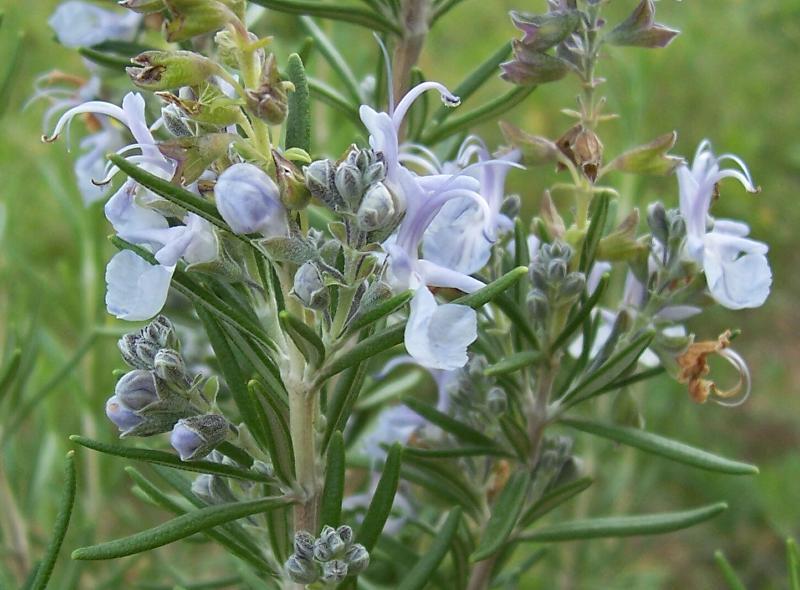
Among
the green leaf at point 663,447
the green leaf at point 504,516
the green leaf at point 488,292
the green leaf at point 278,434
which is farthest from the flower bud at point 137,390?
the green leaf at point 663,447

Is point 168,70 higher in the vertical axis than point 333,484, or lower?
higher

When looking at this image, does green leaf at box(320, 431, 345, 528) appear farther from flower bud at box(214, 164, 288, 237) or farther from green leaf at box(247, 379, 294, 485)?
flower bud at box(214, 164, 288, 237)

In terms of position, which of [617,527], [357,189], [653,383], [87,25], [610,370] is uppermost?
[87,25]

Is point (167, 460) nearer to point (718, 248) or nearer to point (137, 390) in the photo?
point (137, 390)

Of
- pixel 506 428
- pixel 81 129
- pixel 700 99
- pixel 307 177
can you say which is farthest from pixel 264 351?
pixel 700 99

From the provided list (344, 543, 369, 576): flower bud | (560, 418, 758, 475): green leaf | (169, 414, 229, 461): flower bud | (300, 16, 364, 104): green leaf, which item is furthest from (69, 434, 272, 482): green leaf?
(300, 16, 364, 104): green leaf

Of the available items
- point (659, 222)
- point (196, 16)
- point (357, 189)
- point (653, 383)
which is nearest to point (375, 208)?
point (357, 189)
